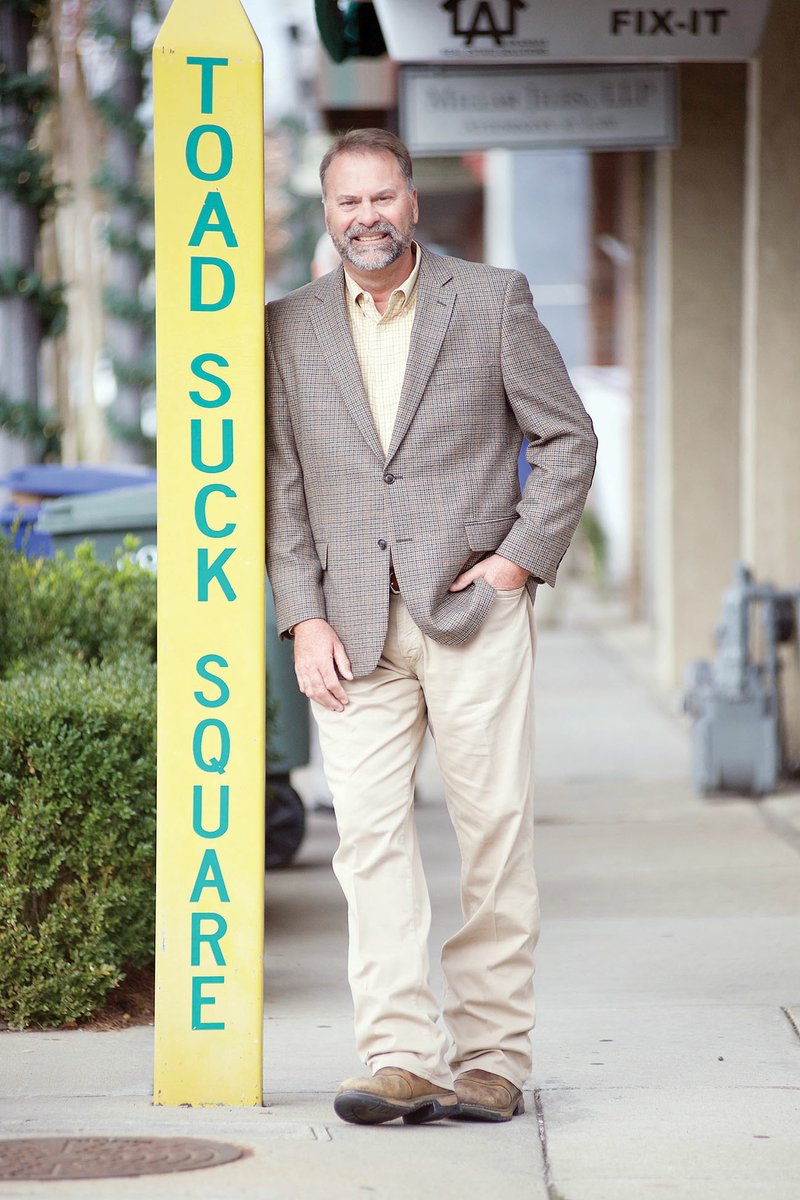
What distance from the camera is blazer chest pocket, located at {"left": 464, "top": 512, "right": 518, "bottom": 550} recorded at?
3.98 m

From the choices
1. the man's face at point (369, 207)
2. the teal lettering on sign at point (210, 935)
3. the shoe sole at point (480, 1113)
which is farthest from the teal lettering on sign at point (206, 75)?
the shoe sole at point (480, 1113)

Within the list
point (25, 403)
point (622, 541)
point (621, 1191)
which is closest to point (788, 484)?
point (25, 403)

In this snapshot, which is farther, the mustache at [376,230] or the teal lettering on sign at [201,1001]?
the teal lettering on sign at [201,1001]

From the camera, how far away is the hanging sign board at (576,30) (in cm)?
768

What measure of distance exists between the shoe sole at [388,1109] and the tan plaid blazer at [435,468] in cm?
89

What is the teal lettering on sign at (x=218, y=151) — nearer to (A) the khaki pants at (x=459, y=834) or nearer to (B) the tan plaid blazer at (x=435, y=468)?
(B) the tan plaid blazer at (x=435, y=468)

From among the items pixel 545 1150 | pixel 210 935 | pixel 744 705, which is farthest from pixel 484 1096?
pixel 744 705

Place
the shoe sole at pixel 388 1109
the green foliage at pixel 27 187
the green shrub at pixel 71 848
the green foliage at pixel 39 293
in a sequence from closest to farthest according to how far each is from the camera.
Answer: the shoe sole at pixel 388 1109 → the green shrub at pixel 71 848 → the green foliage at pixel 27 187 → the green foliage at pixel 39 293

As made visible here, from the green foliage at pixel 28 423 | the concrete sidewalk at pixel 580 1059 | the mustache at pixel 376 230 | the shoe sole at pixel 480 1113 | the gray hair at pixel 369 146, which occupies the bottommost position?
the concrete sidewalk at pixel 580 1059

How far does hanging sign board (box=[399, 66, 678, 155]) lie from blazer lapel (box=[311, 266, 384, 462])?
4539 mm

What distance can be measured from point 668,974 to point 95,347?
19.7 m

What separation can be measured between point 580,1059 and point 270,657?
8.73ft

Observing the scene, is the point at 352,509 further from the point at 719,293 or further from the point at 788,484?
the point at 719,293

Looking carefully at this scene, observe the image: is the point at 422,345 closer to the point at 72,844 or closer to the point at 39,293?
the point at 72,844
